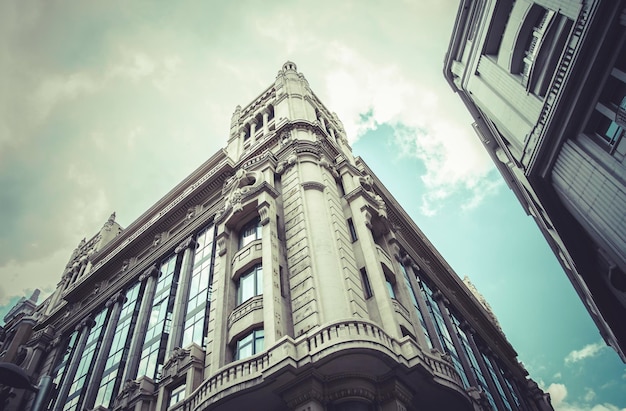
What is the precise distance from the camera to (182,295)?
32.5 m

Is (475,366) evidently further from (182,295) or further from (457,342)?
(182,295)

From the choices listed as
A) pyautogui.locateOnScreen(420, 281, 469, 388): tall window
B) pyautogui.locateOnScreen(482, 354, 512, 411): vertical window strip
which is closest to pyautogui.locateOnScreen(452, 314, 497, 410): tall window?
pyautogui.locateOnScreen(420, 281, 469, 388): tall window

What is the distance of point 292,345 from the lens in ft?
60.9

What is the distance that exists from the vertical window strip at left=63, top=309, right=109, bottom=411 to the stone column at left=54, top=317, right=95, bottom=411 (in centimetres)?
34

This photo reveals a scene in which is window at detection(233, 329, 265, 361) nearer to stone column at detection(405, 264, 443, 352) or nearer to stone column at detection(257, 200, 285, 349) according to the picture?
stone column at detection(257, 200, 285, 349)

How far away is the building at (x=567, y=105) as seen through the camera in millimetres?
18547

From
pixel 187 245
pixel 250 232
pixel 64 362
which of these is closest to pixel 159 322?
pixel 187 245

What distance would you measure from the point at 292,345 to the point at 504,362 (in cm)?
4553

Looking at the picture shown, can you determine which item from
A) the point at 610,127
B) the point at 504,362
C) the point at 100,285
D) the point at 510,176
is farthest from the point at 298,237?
the point at 504,362

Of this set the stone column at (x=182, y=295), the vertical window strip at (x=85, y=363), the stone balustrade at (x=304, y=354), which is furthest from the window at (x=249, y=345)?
the vertical window strip at (x=85, y=363)

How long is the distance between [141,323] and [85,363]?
25.9ft

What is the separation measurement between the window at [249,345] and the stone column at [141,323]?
11.3 metres

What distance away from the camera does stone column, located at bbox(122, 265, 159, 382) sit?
98.5ft

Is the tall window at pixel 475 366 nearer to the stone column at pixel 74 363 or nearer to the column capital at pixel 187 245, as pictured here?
the column capital at pixel 187 245
